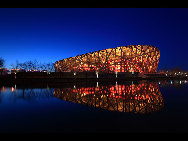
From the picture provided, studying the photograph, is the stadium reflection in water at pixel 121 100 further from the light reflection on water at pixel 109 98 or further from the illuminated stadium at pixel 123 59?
the illuminated stadium at pixel 123 59

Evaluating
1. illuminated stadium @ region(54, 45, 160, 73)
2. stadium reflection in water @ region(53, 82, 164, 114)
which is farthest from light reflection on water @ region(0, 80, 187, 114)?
illuminated stadium @ region(54, 45, 160, 73)

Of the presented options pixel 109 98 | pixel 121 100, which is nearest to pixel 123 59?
pixel 109 98

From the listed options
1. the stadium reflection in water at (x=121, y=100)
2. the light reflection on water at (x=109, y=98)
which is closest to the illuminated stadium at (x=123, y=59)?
the light reflection on water at (x=109, y=98)

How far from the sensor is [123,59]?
50906 millimetres

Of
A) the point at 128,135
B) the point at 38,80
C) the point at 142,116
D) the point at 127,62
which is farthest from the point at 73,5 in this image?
the point at 127,62

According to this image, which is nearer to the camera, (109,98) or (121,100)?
(121,100)

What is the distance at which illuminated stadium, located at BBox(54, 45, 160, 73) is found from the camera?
168 ft

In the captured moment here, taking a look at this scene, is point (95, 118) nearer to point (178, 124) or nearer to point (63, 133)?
point (63, 133)

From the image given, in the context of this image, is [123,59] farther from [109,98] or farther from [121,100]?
[121,100]

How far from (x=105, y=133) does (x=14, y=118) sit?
3633 mm

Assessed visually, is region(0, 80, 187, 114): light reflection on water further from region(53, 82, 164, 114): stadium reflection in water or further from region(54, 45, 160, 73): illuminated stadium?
region(54, 45, 160, 73): illuminated stadium

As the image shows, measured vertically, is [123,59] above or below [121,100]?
above

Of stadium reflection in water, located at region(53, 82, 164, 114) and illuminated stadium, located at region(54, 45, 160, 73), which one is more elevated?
illuminated stadium, located at region(54, 45, 160, 73)

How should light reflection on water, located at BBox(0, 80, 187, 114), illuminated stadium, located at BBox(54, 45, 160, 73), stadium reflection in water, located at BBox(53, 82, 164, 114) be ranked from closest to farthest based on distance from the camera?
1. stadium reflection in water, located at BBox(53, 82, 164, 114)
2. light reflection on water, located at BBox(0, 80, 187, 114)
3. illuminated stadium, located at BBox(54, 45, 160, 73)
